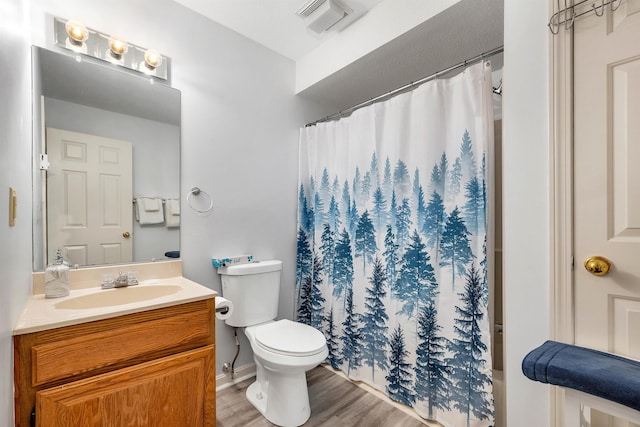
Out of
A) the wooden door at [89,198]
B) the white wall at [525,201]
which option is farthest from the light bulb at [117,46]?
the white wall at [525,201]

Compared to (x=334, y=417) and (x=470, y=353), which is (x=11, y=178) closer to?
(x=334, y=417)

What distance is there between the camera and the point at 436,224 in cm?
162

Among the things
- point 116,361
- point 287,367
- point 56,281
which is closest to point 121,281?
point 56,281

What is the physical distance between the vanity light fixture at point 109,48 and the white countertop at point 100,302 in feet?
3.99

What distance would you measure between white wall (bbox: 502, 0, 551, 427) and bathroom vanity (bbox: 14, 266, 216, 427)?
1.31m

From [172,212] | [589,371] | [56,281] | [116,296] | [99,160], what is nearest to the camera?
[589,371]

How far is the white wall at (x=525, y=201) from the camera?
1.15 metres

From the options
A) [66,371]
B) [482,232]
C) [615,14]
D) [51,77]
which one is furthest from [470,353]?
[51,77]

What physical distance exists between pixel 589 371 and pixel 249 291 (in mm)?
1659

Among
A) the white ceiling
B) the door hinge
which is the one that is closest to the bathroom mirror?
the door hinge

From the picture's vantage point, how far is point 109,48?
63.6 inches

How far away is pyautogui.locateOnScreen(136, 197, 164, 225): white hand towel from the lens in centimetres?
172

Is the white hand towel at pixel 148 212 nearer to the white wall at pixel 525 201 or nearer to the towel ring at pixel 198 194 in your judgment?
the towel ring at pixel 198 194

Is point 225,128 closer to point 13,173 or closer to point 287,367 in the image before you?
point 13,173
